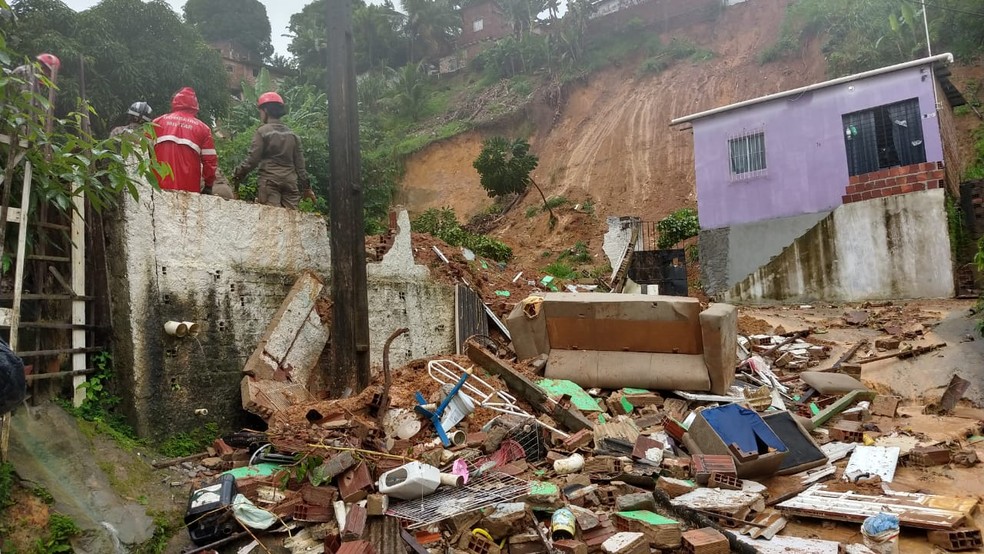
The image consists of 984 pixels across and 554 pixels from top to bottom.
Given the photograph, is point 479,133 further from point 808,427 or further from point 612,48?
point 808,427

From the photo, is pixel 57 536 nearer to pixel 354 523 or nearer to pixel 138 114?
pixel 354 523

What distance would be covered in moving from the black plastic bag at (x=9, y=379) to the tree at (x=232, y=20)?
126 ft

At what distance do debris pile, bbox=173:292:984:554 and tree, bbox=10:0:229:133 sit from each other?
33.5 feet

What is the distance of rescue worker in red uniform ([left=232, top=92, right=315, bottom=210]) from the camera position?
20.9ft

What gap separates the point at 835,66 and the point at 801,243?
574 inches

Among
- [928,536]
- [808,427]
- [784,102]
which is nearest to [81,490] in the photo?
[928,536]

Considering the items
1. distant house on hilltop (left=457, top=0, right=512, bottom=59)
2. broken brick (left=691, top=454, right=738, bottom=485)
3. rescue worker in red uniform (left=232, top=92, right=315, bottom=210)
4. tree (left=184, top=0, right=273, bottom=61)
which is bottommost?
broken brick (left=691, top=454, right=738, bottom=485)

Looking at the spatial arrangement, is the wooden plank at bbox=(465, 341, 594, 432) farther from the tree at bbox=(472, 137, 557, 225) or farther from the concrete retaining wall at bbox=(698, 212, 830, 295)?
the tree at bbox=(472, 137, 557, 225)

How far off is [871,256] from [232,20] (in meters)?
35.4

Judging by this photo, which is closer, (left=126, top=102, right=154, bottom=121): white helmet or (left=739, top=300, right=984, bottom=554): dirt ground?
(left=739, top=300, right=984, bottom=554): dirt ground

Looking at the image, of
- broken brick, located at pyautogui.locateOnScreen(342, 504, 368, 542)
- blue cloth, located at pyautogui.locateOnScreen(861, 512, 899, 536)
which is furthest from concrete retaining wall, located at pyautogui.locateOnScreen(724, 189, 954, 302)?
broken brick, located at pyautogui.locateOnScreen(342, 504, 368, 542)

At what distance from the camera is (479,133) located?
3153cm

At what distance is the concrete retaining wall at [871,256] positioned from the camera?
13273 millimetres

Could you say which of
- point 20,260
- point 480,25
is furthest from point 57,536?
point 480,25
